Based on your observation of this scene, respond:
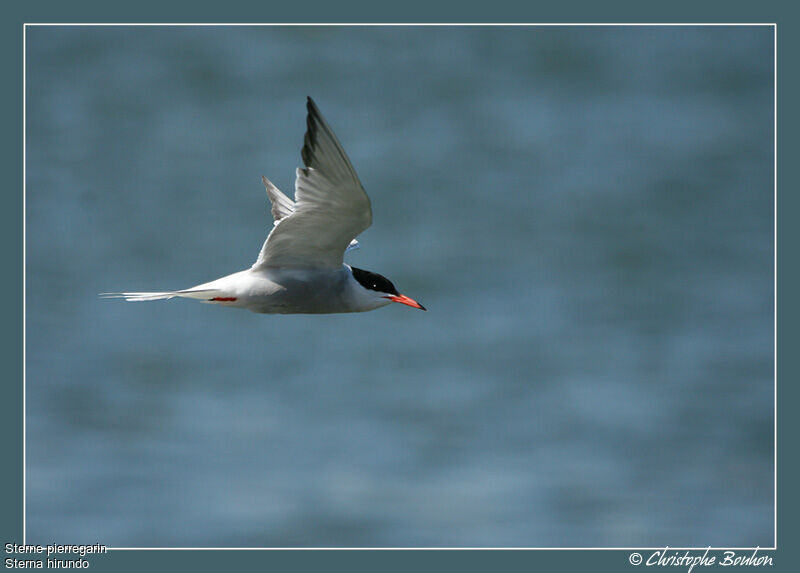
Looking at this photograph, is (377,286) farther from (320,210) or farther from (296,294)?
(320,210)

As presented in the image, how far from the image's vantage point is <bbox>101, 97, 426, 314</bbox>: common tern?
14.0 ft

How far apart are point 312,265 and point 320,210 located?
36 centimetres

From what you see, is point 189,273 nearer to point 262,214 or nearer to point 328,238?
point 262,214

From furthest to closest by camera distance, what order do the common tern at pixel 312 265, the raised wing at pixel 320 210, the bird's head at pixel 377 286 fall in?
the bird's head at pixel 377 286 < the common tern at pixel 312 265 < the raised wing at pixel 320 210

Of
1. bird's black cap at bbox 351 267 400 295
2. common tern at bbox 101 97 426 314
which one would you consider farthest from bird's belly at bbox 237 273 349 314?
bird's black cap at bbox 351 267 400 295

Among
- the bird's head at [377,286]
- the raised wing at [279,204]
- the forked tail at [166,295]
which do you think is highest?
the raised wing at [279,204]

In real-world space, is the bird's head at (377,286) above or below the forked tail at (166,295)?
below

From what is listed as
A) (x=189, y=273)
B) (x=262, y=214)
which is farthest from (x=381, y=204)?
(x=189, y=273)

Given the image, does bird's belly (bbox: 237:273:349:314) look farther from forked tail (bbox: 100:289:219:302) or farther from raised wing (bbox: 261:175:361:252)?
raised wing (bbox: 261:175:361:252)

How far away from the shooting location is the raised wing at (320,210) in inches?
163

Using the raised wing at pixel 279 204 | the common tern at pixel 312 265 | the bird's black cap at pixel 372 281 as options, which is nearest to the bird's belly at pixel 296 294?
the common tern at pixel 312 265

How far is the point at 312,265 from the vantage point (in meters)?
4.66

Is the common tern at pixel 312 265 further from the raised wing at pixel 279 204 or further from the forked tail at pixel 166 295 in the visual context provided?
the raised wing at pixel 279 204

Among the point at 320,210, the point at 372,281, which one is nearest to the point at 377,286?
the point at 372,281
